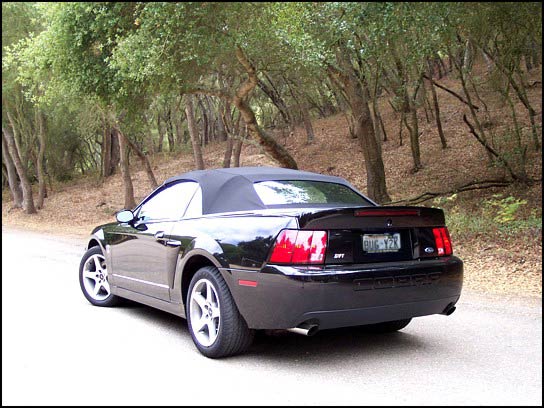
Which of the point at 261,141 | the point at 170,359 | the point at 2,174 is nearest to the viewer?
the point at 170,359

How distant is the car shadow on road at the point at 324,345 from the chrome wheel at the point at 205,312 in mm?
270

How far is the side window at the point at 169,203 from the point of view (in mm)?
6000

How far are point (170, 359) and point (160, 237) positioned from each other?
1394 millimetres

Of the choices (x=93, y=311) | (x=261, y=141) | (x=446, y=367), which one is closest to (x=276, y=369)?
(x=446, y=367)

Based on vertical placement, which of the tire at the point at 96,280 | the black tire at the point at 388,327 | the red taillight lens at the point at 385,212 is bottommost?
the black tire at the point at 388,327

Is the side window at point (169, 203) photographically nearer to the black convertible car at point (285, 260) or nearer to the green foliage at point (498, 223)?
the black convertible car at point (285, 260)

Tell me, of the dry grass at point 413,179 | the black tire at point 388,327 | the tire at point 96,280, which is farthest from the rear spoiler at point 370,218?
the dry grass at point 413,179

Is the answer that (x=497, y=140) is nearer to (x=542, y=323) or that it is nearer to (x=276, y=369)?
(x=542, y=323)

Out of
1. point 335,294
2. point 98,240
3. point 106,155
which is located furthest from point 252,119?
point 106,155

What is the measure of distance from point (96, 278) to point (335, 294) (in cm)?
393

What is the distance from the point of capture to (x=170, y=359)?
16.1 feet

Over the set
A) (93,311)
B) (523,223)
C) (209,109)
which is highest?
(209,109)

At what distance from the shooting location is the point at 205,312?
5086 millimetres

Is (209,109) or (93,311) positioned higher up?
(209,109)
